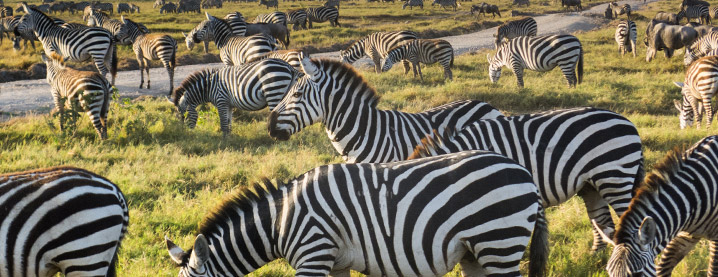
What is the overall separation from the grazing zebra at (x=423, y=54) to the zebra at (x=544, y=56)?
143 centimetres

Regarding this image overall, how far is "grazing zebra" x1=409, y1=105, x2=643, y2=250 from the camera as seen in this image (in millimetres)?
4508

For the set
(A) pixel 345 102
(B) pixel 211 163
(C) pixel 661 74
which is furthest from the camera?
(C) pixel 661 74

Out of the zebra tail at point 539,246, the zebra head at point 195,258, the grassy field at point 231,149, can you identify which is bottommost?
the grassy field at point 231,149

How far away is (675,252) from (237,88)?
23.7 feet

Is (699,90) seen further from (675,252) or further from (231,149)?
(231,149)

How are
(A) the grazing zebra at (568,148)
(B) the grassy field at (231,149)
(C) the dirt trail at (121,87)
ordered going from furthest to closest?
(C) the dirt trail at (121,87) → (B) the grassy field at (231,149) → (A) the grazing zebra at (568,148)

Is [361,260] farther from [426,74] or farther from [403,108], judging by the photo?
[426,74]

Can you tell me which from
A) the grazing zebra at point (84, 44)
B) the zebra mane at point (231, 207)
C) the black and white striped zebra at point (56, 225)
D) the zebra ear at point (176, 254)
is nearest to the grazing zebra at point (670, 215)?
the zebra mane at point (231, 207)

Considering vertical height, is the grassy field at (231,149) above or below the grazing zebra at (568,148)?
below

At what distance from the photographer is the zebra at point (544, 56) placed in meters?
14.3

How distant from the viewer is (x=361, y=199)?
3.39 m

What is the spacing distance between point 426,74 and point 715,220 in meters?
13.4

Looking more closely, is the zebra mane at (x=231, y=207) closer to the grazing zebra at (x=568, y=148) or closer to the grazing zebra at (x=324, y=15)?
the grazing zebra at (x=568, y=148)

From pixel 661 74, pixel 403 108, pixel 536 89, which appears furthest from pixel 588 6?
pixel 403 108
